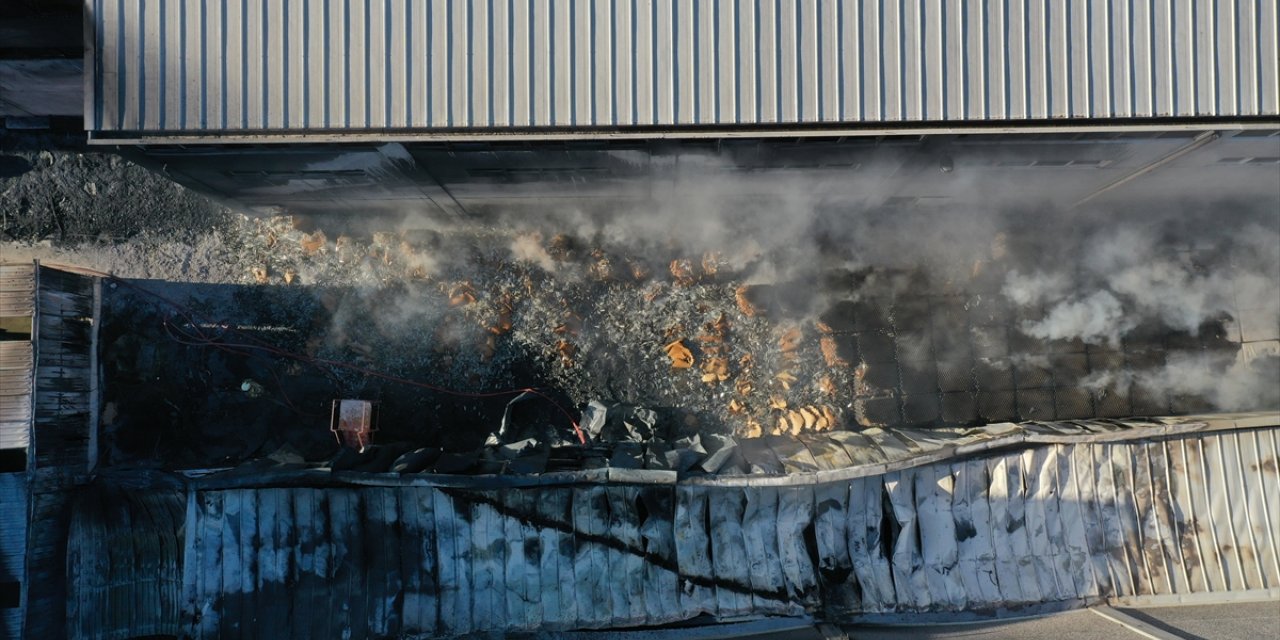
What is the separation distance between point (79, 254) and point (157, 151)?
10.3 ft

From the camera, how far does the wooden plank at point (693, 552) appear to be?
21.3 feet

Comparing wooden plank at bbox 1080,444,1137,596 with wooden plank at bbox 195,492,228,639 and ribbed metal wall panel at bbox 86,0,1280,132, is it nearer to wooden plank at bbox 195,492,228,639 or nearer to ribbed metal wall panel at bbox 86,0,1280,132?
ribbed metal wall panel at bbox 86,0,1280,132

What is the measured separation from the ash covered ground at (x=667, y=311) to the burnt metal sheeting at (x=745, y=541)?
129 centimetres

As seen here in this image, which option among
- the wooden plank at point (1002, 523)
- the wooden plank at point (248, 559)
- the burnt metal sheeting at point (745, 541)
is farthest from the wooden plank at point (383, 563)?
the wooden plank at point (1002, 523)

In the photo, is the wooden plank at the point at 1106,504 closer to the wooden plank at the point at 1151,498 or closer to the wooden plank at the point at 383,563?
the wooden plank at the point at 1151,498

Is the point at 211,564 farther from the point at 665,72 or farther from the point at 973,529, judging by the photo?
the point at 973,529

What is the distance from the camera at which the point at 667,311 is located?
8.00 meters

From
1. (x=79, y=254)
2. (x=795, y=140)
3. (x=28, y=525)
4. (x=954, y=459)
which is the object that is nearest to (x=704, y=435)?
(x=954, y=459)

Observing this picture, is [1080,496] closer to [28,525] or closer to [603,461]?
[603,461]

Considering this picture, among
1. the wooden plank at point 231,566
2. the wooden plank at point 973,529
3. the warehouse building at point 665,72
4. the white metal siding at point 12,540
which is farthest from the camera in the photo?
the wooden plank at point 973,529

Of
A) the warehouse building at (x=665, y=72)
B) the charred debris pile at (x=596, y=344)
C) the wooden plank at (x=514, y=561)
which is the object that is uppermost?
the warehouse building at (x=665, y=72)

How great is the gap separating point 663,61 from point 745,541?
4.75 metres

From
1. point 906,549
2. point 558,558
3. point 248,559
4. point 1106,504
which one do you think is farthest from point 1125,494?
point 248,559

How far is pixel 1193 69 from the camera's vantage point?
235 inches
